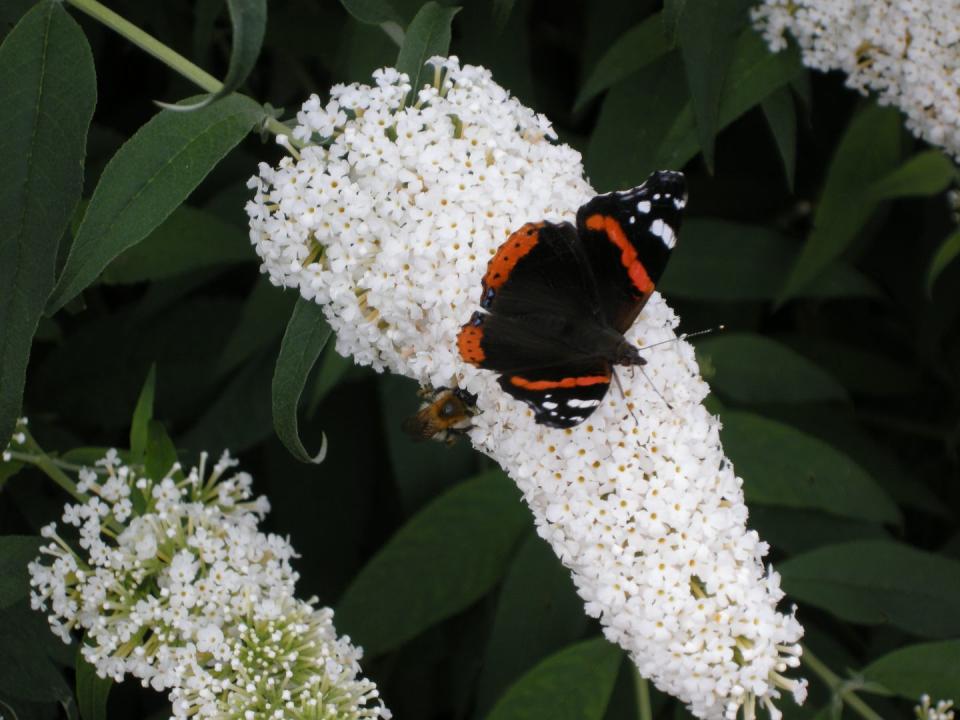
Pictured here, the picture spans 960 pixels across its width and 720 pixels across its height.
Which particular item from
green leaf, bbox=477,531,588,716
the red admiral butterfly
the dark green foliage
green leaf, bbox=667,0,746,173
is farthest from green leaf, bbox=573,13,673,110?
green leaf, bbox=477,531,588,716

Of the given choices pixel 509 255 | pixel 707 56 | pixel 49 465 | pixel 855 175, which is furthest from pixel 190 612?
pixel 855 175

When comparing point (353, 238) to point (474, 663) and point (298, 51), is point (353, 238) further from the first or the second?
point (474, 663)

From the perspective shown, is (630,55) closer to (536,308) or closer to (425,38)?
(425,38)

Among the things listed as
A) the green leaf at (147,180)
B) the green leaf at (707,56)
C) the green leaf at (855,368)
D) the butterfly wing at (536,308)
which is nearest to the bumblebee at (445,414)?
the butterfly wing at (536,308)

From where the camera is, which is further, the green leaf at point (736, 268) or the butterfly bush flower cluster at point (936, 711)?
the green leaf at point (736, 268)

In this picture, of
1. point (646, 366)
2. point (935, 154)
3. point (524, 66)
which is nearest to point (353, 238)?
point (646, 366)

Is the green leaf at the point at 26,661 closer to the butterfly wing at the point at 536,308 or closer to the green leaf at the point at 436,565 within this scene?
the green leaf at the point at 436,565
